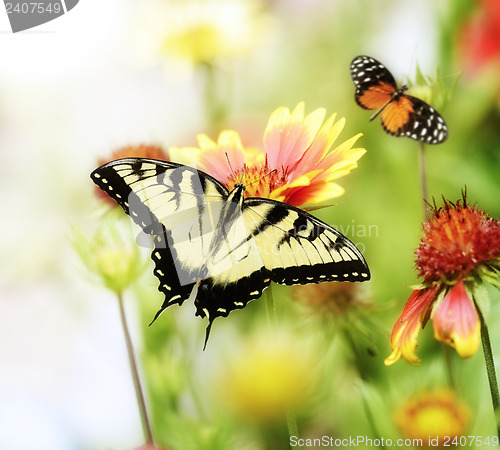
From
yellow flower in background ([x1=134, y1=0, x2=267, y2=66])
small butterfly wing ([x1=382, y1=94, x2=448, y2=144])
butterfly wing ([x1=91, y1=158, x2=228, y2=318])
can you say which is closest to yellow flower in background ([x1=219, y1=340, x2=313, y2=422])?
butterfly wing ([x1=91, y1=158, x2=228, y2=318])

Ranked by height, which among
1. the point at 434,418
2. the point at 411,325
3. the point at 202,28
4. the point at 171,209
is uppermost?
the point at 202,28

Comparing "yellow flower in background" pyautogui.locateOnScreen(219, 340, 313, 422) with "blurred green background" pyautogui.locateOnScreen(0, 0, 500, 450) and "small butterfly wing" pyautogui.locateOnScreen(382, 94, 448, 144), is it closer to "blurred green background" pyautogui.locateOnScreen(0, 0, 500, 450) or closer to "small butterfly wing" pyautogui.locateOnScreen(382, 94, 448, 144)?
"blurred green background" pyautogui.locateOnScreen(0, 0, 500, 450)

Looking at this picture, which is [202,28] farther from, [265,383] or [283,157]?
[265,383]

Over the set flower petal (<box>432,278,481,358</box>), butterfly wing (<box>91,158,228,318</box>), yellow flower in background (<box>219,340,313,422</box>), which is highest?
butterfly wing (<box>91,158,228,318</box>)

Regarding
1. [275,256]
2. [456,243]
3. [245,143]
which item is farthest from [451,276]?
[245,143]

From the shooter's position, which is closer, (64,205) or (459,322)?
(459,322)
